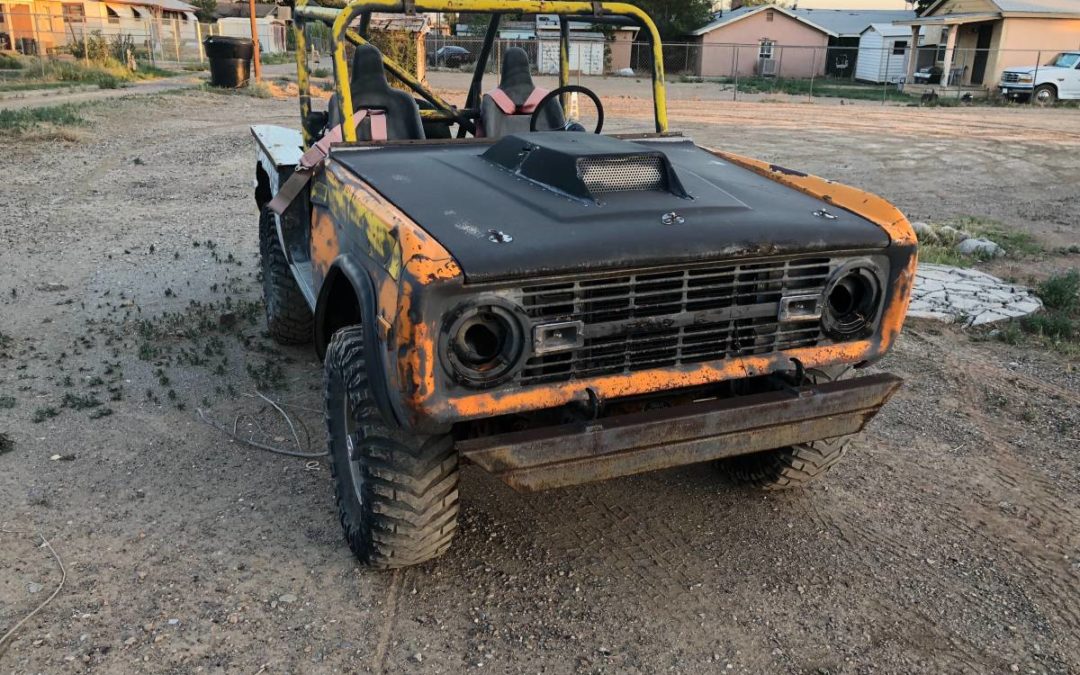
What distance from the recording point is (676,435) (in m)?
3.00

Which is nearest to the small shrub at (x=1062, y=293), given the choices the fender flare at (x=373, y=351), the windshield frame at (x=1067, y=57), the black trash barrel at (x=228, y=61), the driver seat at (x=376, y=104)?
the driver seat at (x=376, y=104)

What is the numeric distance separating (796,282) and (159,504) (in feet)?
9.06

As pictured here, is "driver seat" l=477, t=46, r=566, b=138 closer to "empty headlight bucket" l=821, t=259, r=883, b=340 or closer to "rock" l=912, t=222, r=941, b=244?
Answer: "empty headlight bucket" l=821, t=259, r=883, b=340

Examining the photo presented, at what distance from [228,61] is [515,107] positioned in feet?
71.3

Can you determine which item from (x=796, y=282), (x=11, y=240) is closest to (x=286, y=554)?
(x=796, y=282)

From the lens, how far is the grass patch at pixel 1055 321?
599 centimetres

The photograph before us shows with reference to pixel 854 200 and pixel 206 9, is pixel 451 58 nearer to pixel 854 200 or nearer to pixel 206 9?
pixel 206 9

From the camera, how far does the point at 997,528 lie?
3.85 meters

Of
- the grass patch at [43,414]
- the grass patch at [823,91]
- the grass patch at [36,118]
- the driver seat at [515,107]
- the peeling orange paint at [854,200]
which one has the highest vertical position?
the driver seat at [515,107]

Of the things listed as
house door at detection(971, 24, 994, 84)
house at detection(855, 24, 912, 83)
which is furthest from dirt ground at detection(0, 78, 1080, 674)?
house at detection(855, 24, 912, 83)

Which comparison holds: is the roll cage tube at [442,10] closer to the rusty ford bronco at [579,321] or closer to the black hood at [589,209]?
the black hood at [589,209]

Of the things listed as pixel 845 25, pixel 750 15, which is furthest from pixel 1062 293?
pixel 845 25

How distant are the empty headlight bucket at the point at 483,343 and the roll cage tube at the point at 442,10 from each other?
5.59 ft

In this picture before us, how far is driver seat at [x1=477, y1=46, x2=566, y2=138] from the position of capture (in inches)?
188
